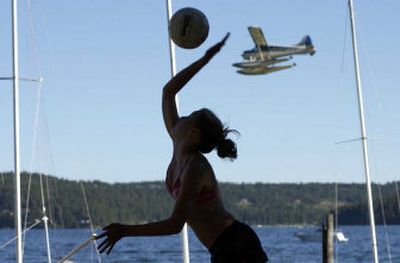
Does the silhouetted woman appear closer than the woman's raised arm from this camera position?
Yes

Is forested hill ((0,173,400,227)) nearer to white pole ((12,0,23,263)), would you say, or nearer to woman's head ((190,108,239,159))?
white pole ((12,0,23,263))

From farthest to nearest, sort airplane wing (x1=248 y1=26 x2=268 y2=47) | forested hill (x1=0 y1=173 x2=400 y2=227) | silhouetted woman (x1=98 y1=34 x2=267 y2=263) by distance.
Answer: forested hill (x1=0 y1=173 x2=400 y2=227) < airplane wing (x1=248 y1=26 x2=268 y2=47) < silhouetted woman (x1=98 y1=34 x2=267 y2=263)

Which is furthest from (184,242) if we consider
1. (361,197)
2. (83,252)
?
(361,197)

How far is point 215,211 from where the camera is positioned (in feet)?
20.3

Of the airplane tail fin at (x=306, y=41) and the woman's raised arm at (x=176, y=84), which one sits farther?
the airplane tail fin at (x=306, y=41)

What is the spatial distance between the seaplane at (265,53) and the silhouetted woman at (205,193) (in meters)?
47.8

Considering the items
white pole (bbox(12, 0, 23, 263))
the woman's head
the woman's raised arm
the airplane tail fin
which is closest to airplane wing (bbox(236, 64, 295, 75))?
the airplane tail fin

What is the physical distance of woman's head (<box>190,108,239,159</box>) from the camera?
6242 millimetres

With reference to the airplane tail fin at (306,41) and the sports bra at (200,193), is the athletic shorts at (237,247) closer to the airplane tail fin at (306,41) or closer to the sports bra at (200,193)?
the sports bra at (200,193)

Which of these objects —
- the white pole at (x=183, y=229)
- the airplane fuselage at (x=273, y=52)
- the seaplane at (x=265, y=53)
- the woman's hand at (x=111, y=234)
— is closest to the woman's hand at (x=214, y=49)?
the woman's hand at (x=111, y=234)

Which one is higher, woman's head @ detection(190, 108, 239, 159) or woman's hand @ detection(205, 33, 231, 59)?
woman's hand @ detection(205, 33, 231, 59)

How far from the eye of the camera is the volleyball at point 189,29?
Result: 24.3 ft

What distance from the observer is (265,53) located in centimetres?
6581

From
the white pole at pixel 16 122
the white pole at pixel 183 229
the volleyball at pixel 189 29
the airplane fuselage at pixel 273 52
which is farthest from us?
the airplane fuselage at pixel 273 52
